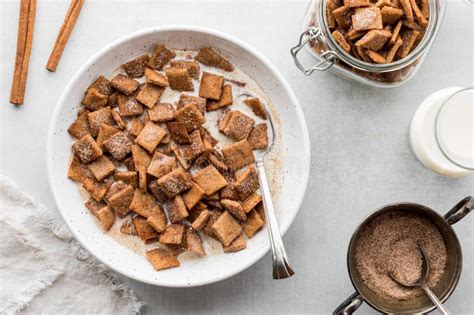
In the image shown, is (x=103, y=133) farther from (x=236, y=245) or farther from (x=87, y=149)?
(x=236, y=245)

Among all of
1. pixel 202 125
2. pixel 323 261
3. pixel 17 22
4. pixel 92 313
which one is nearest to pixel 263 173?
pixel 202 125

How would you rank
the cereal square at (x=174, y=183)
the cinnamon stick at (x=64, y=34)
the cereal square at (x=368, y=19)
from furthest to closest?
1. the cinnamon stick at (x=64, y=34)
2. the cereal square at (x=174, y=183)
3. the cereal square at (x=368, y=19)

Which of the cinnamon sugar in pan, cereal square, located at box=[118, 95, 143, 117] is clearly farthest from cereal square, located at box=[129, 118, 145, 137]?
the cinnamon sugar in pan

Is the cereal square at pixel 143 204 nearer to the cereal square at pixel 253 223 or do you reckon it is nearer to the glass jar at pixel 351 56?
the cereal square at pixel 253 223

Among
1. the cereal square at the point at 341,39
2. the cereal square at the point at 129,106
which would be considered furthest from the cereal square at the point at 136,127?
the cereal square at the point at 341,39

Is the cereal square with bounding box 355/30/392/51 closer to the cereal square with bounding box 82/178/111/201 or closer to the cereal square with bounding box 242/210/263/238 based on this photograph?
the cereal square with bounding box 242/210/263/238

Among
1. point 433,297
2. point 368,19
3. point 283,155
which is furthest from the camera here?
point 283,155

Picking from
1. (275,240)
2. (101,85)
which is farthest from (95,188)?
(275,240)
